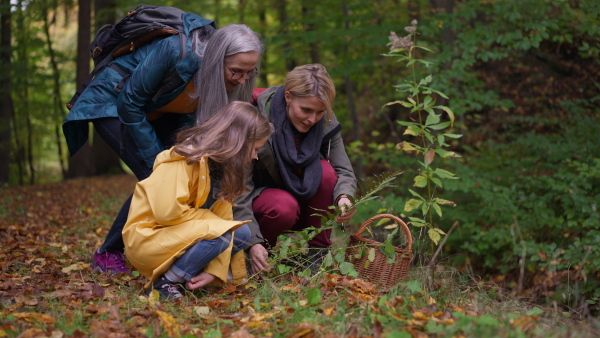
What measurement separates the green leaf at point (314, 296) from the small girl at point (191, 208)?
56 centimetres

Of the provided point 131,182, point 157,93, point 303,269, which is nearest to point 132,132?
point 157,93

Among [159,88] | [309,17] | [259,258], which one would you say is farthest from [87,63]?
[259,258]

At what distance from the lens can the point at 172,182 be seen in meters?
2.77

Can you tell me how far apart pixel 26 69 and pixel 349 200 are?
28.8ft

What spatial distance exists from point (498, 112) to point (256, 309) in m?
8.24

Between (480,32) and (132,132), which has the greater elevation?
(480,32)

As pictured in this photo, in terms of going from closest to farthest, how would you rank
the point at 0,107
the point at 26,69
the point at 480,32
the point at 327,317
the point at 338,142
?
1. the point at 327,317
2. the point at 338,142
3. the point at 480,32
4. the point at 26,69
5. the point at 0,107

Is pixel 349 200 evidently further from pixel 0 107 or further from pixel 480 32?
pixel 0 107

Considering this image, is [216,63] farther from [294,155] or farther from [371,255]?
[371,255]

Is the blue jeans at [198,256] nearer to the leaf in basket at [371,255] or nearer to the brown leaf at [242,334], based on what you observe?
the brown leaf at [242,334]

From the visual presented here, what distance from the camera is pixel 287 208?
3.29 metres

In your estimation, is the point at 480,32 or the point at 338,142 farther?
the point at 480,32

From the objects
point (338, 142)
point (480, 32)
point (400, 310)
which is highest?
point (480, 32)

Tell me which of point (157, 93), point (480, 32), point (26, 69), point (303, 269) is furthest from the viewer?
point (26, 69)
